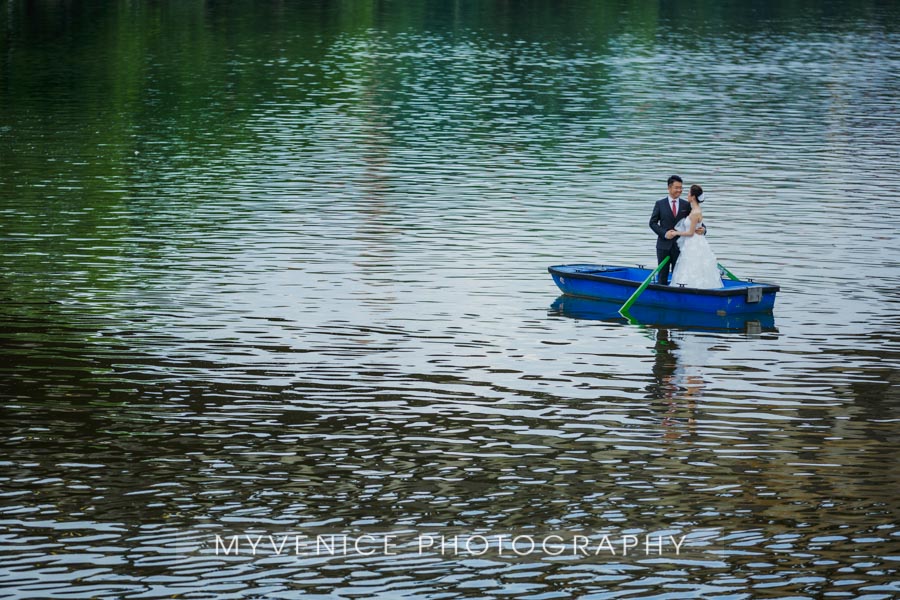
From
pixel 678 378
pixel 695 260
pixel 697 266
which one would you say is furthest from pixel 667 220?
pixel 678 378

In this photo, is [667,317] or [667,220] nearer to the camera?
[667,317]

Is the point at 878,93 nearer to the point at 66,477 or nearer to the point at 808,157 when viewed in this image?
the point at 808,157

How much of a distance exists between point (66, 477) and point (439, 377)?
716cm

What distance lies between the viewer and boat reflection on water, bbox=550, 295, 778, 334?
30.3m

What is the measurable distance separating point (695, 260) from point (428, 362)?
7.48 m

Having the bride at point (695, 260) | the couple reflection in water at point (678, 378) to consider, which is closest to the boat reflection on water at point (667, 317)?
the couple reflection in water at point (678, 378)

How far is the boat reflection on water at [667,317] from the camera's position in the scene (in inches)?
1192

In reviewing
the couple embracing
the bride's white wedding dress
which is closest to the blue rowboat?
the bride's white wedding dress

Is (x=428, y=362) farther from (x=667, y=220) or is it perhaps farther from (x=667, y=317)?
(x=667, y=220)

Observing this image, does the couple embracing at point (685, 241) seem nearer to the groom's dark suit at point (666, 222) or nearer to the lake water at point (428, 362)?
the groom's dark suit at point (666, 222)

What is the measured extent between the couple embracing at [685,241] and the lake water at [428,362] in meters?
1.77

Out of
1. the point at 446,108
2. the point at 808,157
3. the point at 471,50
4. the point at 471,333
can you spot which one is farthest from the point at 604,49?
the point at 471,333

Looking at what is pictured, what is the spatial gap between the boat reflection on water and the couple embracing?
34.1 inches

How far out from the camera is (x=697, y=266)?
31.8 metres
